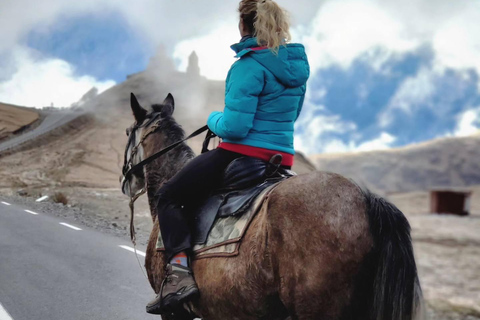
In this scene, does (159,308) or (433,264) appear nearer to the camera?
(159,308)

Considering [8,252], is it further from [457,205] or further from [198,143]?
[198,143]

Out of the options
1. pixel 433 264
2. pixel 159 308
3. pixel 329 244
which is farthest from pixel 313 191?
pixel 433 264

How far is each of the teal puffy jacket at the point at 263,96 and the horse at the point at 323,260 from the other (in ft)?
1.28

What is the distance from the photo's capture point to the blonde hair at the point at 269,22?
7.88 ft

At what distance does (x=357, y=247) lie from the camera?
2068 mm

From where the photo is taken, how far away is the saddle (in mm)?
2496

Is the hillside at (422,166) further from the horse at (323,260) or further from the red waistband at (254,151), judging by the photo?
the red waistband at (254,151)

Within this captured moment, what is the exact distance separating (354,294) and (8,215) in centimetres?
1087

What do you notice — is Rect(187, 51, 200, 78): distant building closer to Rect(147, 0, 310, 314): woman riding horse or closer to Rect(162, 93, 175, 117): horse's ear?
Rect(162, 93, 175, 117): horse's ear

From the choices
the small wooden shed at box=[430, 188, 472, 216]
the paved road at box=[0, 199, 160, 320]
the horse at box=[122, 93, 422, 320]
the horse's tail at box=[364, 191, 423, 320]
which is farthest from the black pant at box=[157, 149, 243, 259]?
the paved road at box=[0, 199, 160, 320]

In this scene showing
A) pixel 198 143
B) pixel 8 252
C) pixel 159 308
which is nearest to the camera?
pixel 159 308

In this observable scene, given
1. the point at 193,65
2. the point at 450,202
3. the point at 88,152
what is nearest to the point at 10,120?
the point at 88,152

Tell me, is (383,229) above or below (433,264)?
above

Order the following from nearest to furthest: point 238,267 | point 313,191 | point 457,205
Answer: point 457,205 → point 313,191 → point 238,267
